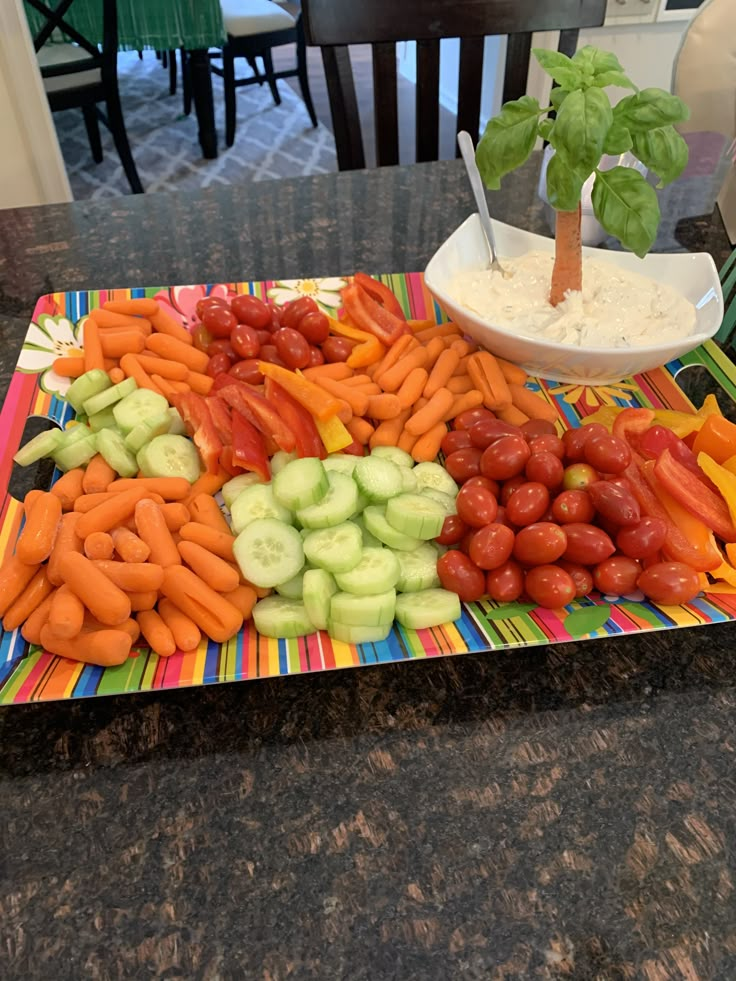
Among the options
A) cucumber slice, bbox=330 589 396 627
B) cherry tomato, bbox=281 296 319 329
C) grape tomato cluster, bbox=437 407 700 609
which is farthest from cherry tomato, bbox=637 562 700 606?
cherry tomato, bbox=281 296 319 329

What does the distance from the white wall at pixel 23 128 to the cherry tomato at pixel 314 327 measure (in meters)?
2.41

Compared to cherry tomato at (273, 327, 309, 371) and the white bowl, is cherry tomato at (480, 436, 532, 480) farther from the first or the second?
cherry tomato at (273, 327, 309, 371)

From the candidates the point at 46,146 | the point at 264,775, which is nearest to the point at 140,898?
the point at 264,775

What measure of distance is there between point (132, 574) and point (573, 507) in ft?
1.76

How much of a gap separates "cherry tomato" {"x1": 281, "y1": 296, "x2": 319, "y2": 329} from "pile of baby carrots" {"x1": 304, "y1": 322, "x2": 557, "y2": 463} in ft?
0.36

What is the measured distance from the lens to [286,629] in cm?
89

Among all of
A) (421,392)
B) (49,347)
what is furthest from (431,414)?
(49,347)

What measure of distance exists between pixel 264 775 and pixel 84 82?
3695 mm

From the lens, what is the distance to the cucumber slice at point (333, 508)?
963 mm

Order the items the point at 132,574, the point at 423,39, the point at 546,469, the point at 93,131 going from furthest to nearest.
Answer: the point at 93,131
the point at 423,39
the point at 546,469
the point at 132,574

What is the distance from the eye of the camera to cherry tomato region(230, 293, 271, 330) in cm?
134

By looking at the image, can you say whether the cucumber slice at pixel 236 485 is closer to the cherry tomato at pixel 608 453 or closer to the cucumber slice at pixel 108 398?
the cucumber slice at pixel 108 398

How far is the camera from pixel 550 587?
0.90m

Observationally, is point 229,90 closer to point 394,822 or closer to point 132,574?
point 132,574
